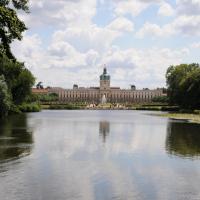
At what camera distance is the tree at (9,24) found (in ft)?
60.6

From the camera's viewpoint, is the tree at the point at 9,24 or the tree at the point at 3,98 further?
the tree at the point at 3,98

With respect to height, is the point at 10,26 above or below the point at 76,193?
above

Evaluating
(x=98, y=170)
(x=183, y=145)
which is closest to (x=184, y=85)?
(x=183, y=145)

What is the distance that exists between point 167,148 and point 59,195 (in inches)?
669

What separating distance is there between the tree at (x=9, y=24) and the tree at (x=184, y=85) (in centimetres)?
9218

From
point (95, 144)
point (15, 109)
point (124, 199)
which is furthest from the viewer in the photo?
point (15, 109)

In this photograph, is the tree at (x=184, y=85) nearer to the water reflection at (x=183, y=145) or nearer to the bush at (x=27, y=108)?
the bush at (x=27, y=108)

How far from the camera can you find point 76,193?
1925cm

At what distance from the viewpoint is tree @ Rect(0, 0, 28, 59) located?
727 inches

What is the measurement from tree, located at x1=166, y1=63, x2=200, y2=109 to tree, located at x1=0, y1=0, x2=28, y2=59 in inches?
3629

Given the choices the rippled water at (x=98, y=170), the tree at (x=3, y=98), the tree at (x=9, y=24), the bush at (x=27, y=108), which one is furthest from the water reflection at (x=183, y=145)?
the bush at (x=27, y=108)

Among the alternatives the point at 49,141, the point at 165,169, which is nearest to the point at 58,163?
the point at 165,169

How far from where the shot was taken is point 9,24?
18844mm

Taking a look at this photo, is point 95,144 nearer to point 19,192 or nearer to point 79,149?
point 79,149
